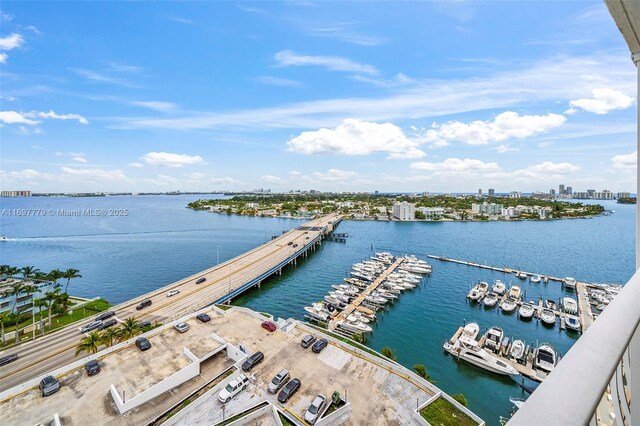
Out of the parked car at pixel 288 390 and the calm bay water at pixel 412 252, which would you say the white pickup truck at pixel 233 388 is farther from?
the calm bay water at pixel 412 252

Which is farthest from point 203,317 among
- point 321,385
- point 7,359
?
point 7,359

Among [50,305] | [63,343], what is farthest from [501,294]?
[50,305]

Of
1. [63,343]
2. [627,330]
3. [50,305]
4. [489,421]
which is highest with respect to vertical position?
[627,330]

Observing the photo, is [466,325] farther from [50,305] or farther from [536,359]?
[50,305]

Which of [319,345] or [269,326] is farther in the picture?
[269,326]

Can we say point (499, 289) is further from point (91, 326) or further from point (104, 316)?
point (91, 326)

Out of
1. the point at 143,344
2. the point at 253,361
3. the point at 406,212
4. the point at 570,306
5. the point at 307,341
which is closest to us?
the point at 253,361
